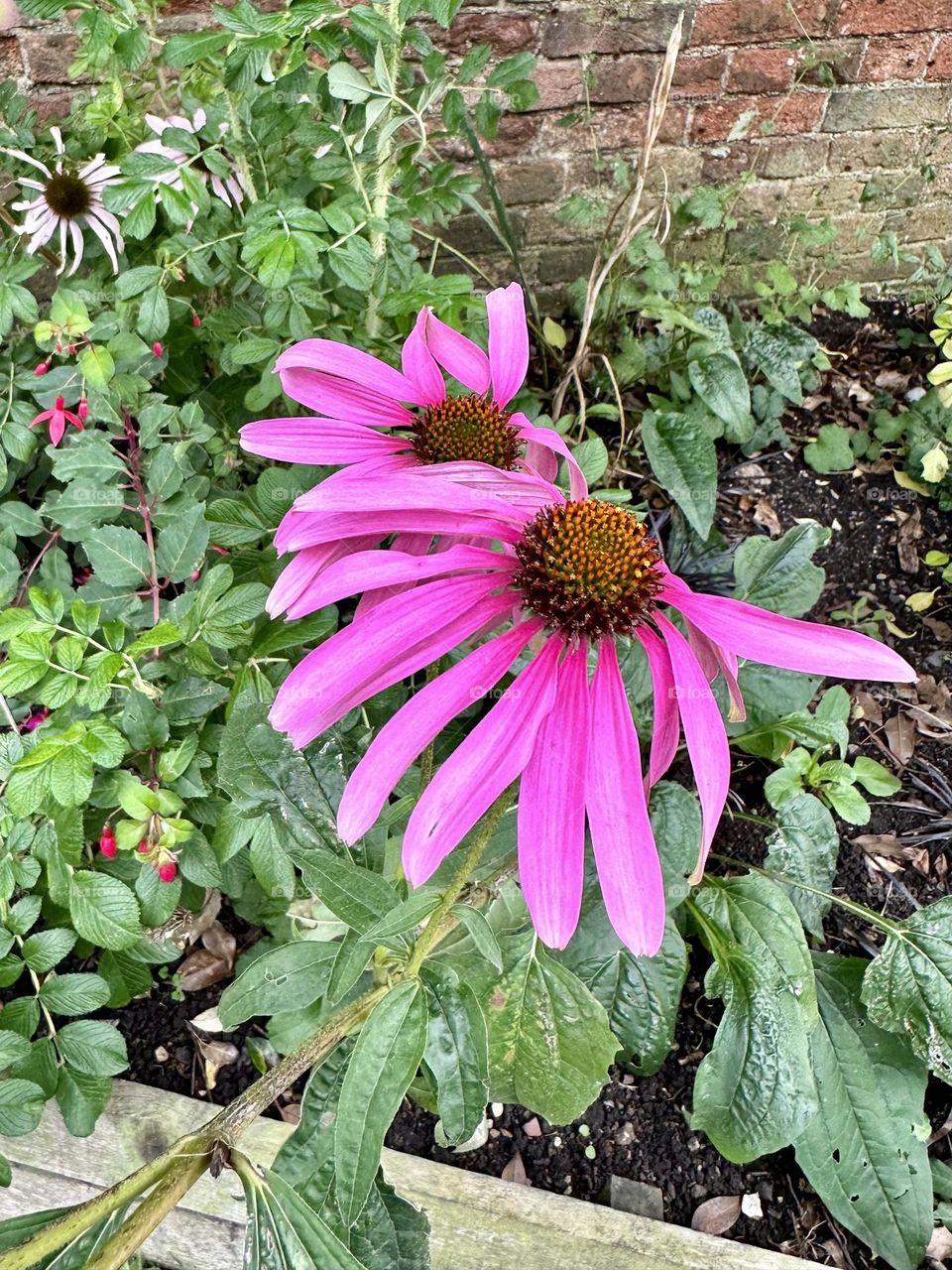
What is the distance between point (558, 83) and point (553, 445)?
123cm

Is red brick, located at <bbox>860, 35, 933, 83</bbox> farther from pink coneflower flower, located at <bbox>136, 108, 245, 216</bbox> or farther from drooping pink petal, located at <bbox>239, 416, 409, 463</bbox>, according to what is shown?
drooping pink petal, located at <bbox>239, 416, 409, 463</bbox>

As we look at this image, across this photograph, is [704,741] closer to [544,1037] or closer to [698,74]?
[544,1037]

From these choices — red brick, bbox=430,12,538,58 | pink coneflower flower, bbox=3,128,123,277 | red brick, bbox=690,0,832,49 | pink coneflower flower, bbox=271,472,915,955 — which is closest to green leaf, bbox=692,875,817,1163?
pink coneflower flower, bbox=271,472,915,955

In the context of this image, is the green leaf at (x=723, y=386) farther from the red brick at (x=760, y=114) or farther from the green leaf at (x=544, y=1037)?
the green leaf at (x=544, y=1037)

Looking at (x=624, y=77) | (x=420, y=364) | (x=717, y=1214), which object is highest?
(x=624, y=77)

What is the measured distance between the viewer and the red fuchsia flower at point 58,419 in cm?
97

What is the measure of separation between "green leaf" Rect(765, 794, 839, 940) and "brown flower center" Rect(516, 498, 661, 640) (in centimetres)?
53

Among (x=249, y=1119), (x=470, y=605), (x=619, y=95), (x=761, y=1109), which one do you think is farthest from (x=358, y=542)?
(x=619, y=95)

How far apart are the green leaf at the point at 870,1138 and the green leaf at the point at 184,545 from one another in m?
0.86

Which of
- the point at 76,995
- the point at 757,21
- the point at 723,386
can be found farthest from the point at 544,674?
the point at 757,21

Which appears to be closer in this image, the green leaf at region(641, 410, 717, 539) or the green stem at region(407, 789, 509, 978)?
the green stem at region(407, 789, 509, 978)

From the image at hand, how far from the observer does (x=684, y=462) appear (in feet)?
4.41

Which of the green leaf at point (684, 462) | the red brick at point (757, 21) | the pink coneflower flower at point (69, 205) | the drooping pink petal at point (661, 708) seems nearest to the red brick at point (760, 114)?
the red brick at point (757, 21)

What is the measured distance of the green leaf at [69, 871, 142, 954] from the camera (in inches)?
33.8
